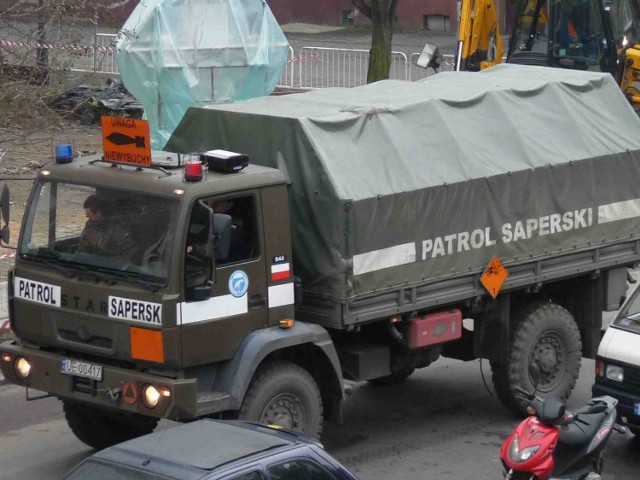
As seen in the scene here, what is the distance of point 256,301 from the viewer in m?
8.62

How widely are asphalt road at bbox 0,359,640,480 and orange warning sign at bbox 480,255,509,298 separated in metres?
1.29

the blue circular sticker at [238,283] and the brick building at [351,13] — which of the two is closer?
the blue circular sticker at [238,283]

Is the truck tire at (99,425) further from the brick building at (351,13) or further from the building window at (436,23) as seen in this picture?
the building window at (436,23)

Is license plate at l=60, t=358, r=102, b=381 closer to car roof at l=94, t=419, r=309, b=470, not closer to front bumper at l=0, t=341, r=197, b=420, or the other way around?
front bumper at l=0, t=341, r=197, b=420

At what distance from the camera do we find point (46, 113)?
13.2 m

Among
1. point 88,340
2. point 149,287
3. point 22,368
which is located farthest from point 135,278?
point 22,368

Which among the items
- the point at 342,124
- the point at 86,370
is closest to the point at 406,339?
the point at 342,124

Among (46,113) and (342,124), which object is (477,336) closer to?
(342,124)

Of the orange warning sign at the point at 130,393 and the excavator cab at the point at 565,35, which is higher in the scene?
the excavator cab at the point at 565,35

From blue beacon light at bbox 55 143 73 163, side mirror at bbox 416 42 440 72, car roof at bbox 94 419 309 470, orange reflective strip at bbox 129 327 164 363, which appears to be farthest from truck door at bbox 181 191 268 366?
side mirror at bbox 416 42 440 72

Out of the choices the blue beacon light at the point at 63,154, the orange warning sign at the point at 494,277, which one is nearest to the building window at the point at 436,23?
the orange warning sign at the point at 494,277

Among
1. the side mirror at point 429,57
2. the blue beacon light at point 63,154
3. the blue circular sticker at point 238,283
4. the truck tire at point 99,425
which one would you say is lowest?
the truck tire at point 99,425

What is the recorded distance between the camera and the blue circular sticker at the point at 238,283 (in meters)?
8.45

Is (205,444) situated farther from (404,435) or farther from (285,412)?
(404,435)
